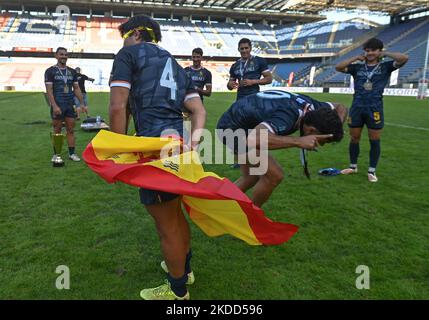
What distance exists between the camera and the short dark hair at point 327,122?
2832mm

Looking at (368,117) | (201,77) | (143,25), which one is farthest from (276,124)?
(201,77)

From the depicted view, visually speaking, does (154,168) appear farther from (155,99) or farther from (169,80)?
(169,80)

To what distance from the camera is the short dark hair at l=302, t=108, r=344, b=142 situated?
283cm

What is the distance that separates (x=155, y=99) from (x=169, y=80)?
17 centimetres

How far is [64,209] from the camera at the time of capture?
4777 millimetres

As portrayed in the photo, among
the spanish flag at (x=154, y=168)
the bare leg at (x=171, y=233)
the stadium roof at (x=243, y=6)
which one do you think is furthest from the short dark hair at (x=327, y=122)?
the stadium roof at (x=243, y=6)

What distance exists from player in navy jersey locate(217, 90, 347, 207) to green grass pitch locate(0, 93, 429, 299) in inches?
30.0

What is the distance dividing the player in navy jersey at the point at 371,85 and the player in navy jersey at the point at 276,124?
8.62 ft

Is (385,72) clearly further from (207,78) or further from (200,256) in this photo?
(200,256)

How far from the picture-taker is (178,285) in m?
2.79

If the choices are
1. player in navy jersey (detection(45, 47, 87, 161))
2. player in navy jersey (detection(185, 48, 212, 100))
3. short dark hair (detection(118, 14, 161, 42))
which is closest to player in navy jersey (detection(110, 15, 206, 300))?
short dark hair (detection(118, 14, 161, 42))

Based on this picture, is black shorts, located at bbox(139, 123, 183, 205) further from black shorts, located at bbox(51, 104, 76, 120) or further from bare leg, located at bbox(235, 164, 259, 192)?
black shorts, located at bbox(51, 104, 76, 120)
